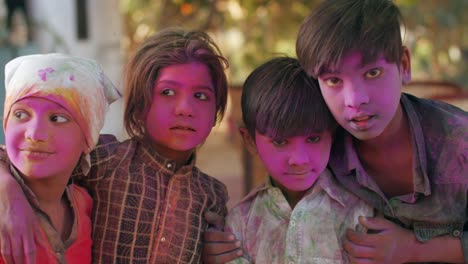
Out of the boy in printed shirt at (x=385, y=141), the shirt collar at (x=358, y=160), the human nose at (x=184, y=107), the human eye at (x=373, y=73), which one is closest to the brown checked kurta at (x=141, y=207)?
the boy in printed shirt at (x=385, y=141)

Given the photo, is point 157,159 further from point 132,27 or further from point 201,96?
point 132,27

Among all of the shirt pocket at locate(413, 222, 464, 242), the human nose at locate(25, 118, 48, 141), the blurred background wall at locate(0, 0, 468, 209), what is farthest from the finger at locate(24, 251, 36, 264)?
the blurred background wall at locate(0, 0, 468, 209)

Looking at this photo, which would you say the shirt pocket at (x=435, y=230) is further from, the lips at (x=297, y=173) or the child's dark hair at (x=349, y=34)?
the child's dark hair at (x=349, y=34)

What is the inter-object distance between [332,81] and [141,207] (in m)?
0.72

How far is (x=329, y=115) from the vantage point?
200cm

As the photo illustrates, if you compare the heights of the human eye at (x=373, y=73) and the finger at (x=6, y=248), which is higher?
the human eye at (x=373, y=73)

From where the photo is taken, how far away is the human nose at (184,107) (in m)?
1.98

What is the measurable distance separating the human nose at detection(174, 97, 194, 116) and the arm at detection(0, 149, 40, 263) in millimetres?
526

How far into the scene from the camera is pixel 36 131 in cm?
171

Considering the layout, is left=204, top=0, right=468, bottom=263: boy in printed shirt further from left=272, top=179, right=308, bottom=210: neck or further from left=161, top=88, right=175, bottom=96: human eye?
left=161, top=88, right=175, bottom=96: human eye

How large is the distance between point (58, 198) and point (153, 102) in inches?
16.3

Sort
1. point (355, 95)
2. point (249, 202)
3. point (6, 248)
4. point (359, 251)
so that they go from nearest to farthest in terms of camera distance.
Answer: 1. point (6, 248)
2. point (355, 95)
3. point (359, 251)
4. point (249, 202)

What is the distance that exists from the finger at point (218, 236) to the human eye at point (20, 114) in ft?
2.31

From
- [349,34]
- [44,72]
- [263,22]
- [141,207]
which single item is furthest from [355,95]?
[263,22]
